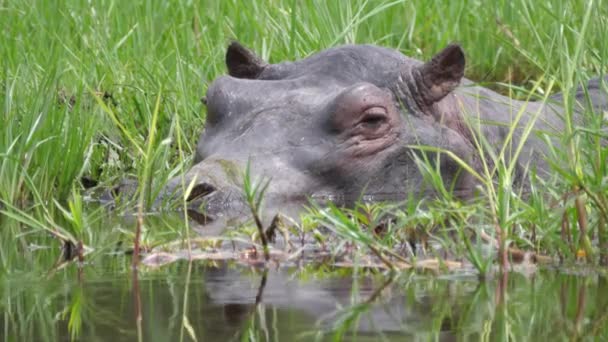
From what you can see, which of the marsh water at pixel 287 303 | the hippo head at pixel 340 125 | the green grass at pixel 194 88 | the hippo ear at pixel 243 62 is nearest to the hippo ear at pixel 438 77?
the hippo head at pixel 340 125

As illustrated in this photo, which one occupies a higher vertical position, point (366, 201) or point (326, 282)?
point (366, 201)

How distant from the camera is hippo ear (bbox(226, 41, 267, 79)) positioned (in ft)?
24.3

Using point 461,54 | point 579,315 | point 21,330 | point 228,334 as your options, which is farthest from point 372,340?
point 461,54

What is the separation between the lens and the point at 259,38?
921 cm

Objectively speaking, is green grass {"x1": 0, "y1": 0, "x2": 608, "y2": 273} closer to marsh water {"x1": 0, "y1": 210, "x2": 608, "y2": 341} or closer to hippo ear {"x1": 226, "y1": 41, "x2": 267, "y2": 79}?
marsh water {"x1": 0, "y1": 210, "x2": 608, "y2": 341}

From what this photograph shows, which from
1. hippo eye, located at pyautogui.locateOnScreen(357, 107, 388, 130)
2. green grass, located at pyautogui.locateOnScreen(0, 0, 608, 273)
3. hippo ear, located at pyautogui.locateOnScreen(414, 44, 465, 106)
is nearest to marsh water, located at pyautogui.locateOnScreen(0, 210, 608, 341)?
green grass, located at pyautogui.locateOnScreen(0, 0, 608, 273)

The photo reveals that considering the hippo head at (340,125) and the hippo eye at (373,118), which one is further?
the hippo eye at (373,118)

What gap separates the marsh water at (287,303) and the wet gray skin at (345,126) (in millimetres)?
2200

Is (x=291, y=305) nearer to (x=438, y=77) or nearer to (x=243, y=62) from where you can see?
(x=438, y=77)

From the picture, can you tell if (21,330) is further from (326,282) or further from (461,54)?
(461,54)

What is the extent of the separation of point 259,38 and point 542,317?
6.21m

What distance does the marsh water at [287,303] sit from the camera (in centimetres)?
300

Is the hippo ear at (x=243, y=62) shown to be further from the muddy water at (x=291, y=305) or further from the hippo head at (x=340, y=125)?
the muddy water at (x=291, y=305)

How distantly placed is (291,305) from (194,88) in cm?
527
